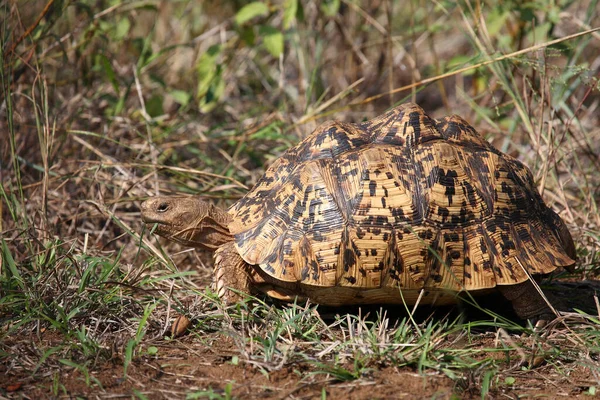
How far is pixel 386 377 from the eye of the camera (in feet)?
9.29

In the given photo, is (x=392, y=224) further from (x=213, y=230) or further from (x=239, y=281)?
(x=213, y=230)

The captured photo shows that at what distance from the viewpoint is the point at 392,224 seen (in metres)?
3.24

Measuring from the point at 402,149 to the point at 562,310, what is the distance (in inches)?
51.1

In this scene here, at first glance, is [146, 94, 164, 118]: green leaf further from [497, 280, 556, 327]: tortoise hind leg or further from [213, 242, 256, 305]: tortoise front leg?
[497, 280, 556, 327]: tortoise hind leg

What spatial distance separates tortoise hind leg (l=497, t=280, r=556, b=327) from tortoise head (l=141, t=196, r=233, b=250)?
160 centimetres

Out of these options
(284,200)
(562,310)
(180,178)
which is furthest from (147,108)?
(562,310)

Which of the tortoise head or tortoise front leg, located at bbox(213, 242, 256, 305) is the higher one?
the tortoise head

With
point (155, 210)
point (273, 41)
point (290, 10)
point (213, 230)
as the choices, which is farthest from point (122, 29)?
point (213, 230)

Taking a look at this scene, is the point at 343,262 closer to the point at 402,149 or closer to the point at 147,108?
the point at 402,149

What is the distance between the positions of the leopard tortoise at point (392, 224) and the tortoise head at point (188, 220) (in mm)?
11

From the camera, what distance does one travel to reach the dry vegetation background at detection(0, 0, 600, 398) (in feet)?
9.38

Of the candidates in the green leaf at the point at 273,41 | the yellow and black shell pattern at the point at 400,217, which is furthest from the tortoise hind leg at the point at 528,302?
the green leaf at the point at 273,41

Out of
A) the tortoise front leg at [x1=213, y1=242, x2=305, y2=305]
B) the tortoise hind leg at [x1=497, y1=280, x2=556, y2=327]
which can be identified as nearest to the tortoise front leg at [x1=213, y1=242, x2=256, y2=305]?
the tortoise front leg at [x1=213, y1=242, x2=305, y2=305]

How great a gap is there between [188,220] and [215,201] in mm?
1146
